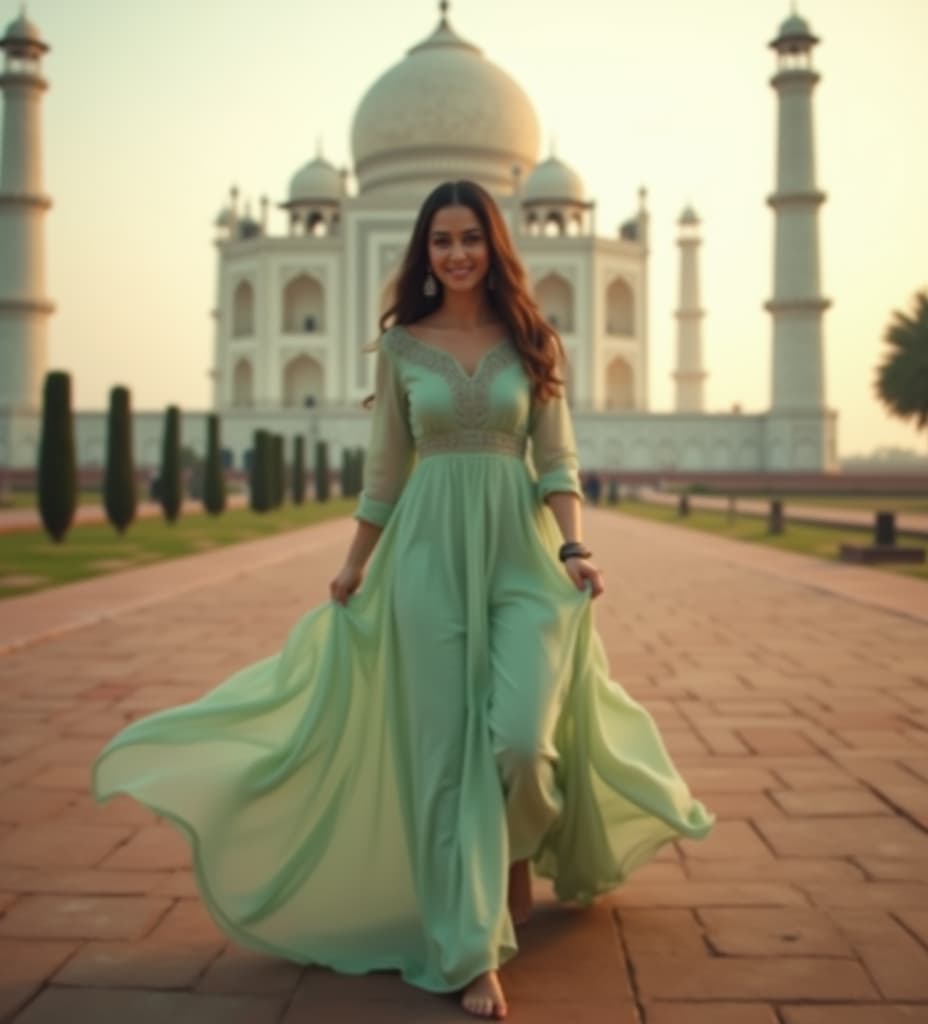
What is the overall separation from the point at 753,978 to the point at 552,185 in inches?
1488

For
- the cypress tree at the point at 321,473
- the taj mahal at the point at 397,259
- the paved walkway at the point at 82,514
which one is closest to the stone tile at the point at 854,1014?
the paved walkway at the point at 82,514

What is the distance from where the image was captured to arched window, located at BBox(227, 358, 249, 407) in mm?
39219

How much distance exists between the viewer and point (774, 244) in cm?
3058

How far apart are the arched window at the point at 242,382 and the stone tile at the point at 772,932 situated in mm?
37841

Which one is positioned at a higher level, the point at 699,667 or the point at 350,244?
the point at 350,244

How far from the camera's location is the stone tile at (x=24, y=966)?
5.79 ft

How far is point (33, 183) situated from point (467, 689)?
1238 inches

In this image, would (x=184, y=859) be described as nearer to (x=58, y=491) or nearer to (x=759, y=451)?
(x=58, y=491)

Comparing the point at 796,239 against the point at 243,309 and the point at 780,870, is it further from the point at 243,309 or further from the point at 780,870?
the point at 780,870

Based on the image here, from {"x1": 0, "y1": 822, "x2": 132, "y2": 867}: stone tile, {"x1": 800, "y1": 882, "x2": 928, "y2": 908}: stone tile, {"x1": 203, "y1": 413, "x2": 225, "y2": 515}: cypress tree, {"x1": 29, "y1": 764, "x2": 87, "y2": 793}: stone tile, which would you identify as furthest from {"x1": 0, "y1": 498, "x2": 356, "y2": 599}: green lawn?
{"x1": 800, "y1": 882, "x2": 928, "y2": 908}: stone tile

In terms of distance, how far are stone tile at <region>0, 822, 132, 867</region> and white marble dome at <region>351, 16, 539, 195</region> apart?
3423cm

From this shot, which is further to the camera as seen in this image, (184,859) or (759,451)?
(759,451)

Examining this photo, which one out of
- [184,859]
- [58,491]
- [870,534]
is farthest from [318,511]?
[184,859]

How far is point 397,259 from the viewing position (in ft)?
94.0
